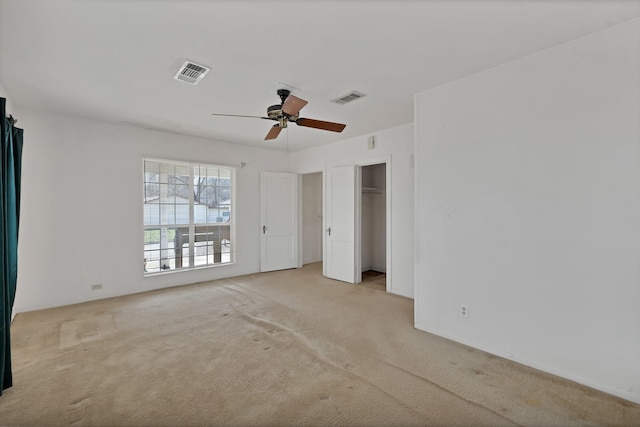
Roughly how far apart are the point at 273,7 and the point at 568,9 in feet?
6.51

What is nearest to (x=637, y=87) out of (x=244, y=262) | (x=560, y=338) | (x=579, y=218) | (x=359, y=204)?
(x=579, y=218)

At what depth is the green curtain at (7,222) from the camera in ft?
7.02

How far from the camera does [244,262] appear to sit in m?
5.89

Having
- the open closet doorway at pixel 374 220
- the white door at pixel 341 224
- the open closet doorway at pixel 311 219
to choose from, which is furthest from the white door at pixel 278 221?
the open closet doorway at pixel 374 220

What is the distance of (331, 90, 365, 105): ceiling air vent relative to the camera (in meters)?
3.28

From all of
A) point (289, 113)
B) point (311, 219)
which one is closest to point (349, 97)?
point (289, 113)

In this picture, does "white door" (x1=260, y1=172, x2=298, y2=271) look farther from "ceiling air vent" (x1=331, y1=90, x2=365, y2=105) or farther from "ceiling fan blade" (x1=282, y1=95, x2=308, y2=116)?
"ceiling fan blade" (x1=282, y1=95, x2=308, y2=116)

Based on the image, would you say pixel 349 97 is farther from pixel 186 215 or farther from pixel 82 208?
pixel 82 208

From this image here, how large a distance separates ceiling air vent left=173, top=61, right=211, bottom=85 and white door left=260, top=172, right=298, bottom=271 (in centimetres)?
326

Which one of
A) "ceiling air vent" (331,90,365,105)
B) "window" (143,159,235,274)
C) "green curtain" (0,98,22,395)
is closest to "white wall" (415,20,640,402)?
"ceiling air vent" (331,90,365,105)

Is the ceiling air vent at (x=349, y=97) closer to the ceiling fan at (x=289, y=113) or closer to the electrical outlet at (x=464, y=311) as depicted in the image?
the ceiling fan at (x=289, y=113)

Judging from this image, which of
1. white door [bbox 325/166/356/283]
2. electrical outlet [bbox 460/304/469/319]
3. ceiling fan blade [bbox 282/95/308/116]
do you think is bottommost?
electrical outlet [bbox 460/304/469/319]

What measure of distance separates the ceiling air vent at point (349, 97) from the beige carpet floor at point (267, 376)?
8.85ft

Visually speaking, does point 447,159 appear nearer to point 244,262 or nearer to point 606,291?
point 606,291
